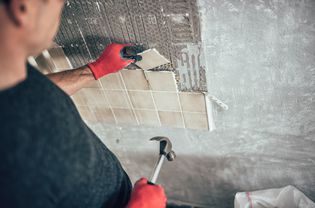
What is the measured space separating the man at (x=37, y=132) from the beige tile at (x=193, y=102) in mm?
493

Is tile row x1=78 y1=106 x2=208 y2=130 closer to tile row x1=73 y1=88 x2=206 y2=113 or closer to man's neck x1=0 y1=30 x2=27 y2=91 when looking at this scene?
tile row x1=73 y1=88 x2=206 y2=113

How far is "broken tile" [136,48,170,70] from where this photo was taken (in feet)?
4.35

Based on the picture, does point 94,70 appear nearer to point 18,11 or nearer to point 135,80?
point 135,80

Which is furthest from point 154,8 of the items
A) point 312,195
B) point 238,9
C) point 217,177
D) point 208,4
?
point 312,195

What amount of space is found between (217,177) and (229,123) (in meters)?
0.55

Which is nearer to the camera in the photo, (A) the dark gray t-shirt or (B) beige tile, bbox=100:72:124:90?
A: (A) the dark gray t-shirt

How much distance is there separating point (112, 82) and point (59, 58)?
11.7 inches

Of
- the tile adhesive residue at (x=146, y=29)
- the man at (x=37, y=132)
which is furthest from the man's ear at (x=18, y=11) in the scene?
the tile adhesive residue at (x=146, y=29)

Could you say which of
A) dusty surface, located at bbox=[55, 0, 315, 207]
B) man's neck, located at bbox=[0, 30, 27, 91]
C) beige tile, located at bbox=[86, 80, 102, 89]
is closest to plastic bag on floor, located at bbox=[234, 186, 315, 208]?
dusty surface, located at bbox=[55, 0, 315, 207]

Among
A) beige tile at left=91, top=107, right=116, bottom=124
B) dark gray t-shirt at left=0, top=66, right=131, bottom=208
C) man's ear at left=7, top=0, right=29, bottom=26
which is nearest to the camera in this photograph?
man's ear at left=7, top=0, right=29, bottom=26

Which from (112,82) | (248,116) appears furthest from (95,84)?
(248,116)

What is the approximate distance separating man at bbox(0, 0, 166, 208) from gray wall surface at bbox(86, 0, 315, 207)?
1.93 ft

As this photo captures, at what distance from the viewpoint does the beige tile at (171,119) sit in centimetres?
157

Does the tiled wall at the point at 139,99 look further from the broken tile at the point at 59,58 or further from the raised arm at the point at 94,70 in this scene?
the raised arm at the point at 94,70
